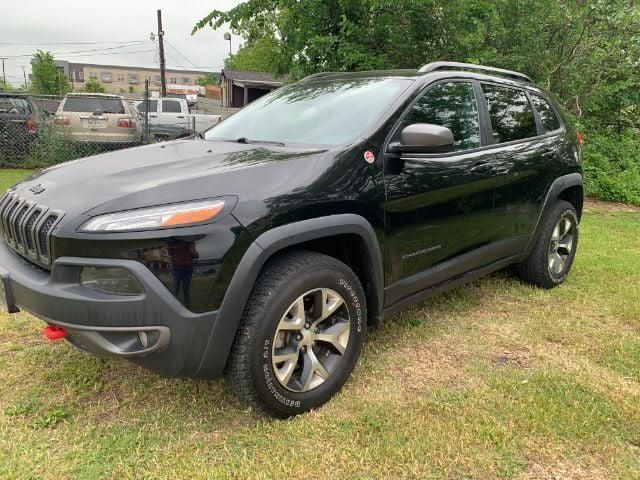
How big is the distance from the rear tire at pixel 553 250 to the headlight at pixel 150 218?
10.3 feet

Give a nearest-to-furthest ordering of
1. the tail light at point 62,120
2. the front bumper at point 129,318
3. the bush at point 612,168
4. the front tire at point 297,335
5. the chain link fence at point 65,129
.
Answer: the front bumper at point 129,318
the front tire at point 297,335
the bush at point 612,168
the chain link fence at point 65,129
the tail light at point 62,120

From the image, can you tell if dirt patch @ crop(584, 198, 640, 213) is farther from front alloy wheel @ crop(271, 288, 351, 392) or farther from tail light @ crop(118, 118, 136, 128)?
tail light @ crop(118, 118, 136, 128)

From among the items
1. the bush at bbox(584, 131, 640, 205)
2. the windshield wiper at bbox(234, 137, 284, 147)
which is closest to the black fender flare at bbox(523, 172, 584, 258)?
the windshield wiper at bbox(234, 137, 284, 147)

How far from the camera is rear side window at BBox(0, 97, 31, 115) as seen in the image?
37.9 feet

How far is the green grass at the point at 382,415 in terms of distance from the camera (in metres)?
2.27

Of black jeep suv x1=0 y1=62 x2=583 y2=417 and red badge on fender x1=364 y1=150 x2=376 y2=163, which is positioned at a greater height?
red badge on fender x1=364 y1=150 x2=376 y2=163

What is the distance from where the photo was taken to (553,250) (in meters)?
4.56

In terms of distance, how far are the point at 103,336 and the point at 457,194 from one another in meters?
2.16

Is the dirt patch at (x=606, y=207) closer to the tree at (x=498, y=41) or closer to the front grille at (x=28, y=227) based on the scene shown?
the tree at (x=498, y=41)

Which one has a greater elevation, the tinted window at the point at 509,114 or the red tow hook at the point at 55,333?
the tinted window at the point at 509,114

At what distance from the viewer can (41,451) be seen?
7.61 feet

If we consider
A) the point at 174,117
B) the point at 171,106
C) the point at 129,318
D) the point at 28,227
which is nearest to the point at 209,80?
the point at 171,106

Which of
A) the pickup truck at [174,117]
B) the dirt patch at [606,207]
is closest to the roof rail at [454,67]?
the dirt patch at [606,207]

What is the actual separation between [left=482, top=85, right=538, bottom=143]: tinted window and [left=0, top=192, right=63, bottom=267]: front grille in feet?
9.37
